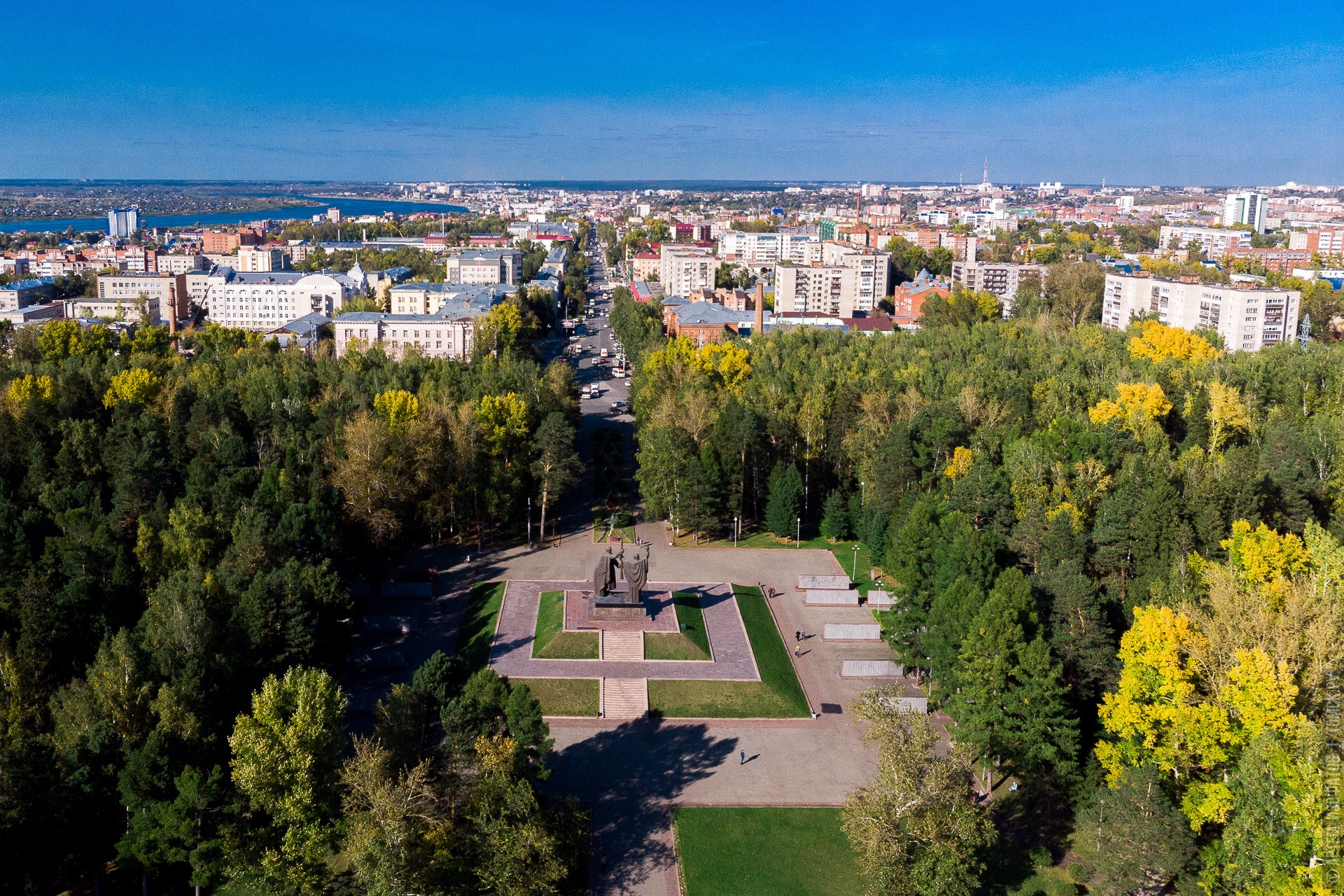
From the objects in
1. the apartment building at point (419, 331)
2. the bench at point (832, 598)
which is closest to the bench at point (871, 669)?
the bench at point (832, 598)

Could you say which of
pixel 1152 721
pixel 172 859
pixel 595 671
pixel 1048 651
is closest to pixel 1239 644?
pixel 1152 721

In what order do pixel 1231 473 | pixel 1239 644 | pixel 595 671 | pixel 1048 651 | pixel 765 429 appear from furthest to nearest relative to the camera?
pixel 765 429 → pixel 1231 473 → pixel 595 671 → pixel 1048 651 → pixel 1239 644

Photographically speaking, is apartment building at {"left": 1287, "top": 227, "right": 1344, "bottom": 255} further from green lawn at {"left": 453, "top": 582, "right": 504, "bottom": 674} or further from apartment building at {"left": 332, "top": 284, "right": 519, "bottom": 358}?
green lawn at {"left": 453, "top": 582, "right": 504, "bottom": 674}

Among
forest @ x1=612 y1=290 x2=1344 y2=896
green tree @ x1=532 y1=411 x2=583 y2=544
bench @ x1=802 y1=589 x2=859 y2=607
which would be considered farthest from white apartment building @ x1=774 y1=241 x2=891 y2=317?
bench @ x1=802 y1=589 x2=859 y2=607

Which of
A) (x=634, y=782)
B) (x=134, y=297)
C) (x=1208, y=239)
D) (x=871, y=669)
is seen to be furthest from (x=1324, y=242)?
(x=634, y=782)

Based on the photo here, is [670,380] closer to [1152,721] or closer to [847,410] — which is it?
[847,410]

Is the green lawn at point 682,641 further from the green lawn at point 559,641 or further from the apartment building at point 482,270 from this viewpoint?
the apartment building at point 482,270
